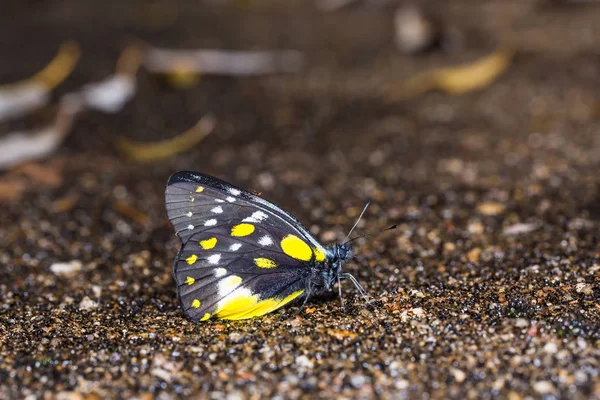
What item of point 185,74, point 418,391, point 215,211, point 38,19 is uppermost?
point 38,19

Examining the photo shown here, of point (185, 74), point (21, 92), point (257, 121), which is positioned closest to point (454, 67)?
point (257, 121)

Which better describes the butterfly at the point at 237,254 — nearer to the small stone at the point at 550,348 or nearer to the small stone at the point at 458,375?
the small stone at the point at 458,375

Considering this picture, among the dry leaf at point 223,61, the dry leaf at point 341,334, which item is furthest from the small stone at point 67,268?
the dry leaf at point 223,61

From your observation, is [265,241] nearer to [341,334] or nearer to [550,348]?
[341,334]

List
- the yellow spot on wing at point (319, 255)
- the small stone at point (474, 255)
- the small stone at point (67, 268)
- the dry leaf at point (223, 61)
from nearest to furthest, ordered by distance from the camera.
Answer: the yellow spot on wing at point (319, 255), the small stone at point (474, 255), the small stone at point (67, 268), the dry leaf at point (223, 61)

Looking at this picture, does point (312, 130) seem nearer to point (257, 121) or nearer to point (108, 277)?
point (257, 121)

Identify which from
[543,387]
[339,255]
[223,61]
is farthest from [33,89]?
[543,387]
